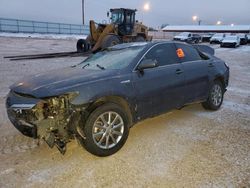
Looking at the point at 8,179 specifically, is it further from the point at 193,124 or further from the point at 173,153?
the point at 193,124

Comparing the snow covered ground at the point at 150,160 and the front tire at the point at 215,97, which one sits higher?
the front tire at the point at 215,97

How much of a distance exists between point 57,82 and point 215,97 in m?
3.73

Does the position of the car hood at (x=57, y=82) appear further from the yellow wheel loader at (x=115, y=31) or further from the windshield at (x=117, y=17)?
the windshield at (x=117, y=17)

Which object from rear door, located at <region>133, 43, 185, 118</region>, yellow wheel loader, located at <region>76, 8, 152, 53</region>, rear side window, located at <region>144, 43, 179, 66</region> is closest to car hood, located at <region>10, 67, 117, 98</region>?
rear door, located at <region>133, 43, 185, 118</region>

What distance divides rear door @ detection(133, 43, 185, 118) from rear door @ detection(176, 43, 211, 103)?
195 millimetres

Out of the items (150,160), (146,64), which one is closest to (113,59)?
(146,64)

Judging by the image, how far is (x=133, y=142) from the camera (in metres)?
4.15

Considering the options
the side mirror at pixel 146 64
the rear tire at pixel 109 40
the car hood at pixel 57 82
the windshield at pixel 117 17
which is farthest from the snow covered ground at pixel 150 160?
the windshield at pixel 117 17

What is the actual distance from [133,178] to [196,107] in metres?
3.42

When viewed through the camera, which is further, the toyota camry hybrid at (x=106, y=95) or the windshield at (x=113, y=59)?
the windshield at (x=113, y=59)

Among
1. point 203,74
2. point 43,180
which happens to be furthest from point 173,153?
point 203,74

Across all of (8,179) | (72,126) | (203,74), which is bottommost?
(8,179)

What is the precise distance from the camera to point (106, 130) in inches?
146

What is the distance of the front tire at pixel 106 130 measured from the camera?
3.50 meters
